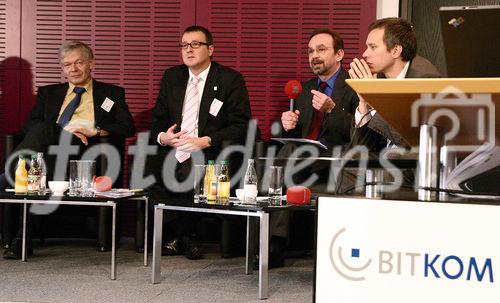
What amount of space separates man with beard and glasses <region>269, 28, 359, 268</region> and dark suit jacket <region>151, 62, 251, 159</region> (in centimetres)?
41

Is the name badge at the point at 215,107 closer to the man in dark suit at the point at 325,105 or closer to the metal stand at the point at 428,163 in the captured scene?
the man in dark suit at the point at 325,105

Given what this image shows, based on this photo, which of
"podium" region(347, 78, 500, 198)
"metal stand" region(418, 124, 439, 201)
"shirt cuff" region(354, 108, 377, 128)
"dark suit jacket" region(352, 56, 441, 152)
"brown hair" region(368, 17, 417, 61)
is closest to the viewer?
"podium" region(347, 78, 500, 198)

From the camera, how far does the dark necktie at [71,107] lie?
5027 millimetres

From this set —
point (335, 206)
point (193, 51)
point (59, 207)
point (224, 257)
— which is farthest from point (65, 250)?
point (335, 206)

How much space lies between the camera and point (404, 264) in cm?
146

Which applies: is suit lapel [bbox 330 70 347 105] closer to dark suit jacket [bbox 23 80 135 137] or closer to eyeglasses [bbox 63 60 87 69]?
Answer: dark suit jacket [bbox 23 80 135 137]

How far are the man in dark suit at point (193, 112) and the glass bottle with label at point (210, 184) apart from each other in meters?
0.87

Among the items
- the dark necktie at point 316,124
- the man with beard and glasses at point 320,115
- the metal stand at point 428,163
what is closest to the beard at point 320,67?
the man with beard and glasses at point 320,115

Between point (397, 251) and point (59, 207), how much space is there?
3.78 meters

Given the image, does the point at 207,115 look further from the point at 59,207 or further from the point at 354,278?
the point at 354,278

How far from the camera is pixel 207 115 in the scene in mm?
4906

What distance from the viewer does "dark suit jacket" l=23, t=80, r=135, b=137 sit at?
198 inches

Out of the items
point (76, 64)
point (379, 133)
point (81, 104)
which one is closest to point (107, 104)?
point (81, 104)

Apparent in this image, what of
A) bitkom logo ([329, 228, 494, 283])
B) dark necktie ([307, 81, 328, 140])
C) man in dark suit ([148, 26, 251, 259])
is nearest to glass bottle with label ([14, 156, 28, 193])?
man in dark suit ([148, 26, 251, 259])
